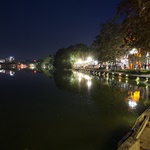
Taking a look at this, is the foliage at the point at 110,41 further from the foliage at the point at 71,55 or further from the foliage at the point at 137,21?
the foliage at the point at 137,21

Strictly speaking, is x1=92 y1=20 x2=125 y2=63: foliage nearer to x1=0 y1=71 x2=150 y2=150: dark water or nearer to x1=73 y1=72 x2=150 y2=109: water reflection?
x1=73 y1=72 x2=150 y2=109: water reflection

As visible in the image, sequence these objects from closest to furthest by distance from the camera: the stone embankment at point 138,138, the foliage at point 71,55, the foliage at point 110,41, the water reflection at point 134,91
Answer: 1. the stone embankment at point 138,138
2. the water reflection at point 134,91
3. the foliage at point 110,41
4. the foliage at point 71,55

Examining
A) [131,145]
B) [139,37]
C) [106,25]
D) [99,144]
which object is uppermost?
[106,25]

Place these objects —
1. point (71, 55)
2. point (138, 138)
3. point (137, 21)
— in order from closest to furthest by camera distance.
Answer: point (138, 138), point (137, 21), point (71, 55)

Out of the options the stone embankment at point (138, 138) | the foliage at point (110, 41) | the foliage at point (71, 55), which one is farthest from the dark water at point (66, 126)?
the foliage at point (71, 55)

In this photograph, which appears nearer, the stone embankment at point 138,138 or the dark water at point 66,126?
the stone embankment at point 138,138

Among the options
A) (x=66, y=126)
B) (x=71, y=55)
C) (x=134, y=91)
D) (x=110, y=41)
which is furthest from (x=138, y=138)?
(x=71, y=55)

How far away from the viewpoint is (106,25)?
211 ft

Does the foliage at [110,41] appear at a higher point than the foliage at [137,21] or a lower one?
higher

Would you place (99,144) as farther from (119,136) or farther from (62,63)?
(62,63)

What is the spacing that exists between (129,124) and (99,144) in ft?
11.6

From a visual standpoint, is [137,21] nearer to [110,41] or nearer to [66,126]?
[66,126]

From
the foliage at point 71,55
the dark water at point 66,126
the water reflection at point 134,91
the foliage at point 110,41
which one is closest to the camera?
the dark water at point 66,126

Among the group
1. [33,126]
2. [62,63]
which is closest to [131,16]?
[33,126]
